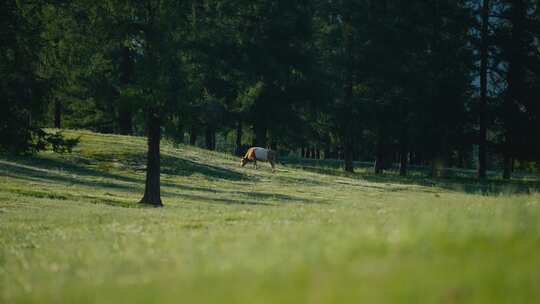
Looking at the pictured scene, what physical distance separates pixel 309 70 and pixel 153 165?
34273 millimetres

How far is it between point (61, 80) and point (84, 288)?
59.7 feet

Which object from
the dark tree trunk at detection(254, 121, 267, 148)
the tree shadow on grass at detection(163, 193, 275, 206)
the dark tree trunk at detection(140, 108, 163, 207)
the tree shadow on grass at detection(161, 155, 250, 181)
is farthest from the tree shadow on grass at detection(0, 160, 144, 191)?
the dark tree trunk at detection(254, 121, 267, 148)

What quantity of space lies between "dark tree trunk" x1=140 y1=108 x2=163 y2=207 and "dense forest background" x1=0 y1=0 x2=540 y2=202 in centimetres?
7

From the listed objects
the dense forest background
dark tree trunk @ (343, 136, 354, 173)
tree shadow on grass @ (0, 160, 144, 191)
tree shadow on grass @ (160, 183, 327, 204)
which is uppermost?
the dense forest background

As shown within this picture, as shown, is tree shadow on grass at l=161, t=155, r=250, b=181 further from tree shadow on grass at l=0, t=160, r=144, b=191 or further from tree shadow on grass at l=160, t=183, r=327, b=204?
tree shadow on grass at l=160, t=183, r=327, b=204

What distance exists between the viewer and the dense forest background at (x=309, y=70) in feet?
81.0

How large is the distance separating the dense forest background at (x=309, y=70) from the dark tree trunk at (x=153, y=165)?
0.07 metres

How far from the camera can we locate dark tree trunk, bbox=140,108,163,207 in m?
26.0

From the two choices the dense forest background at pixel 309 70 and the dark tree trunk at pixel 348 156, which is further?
the dark tree trunk at pixel 348 156

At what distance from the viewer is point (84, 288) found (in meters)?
5.35

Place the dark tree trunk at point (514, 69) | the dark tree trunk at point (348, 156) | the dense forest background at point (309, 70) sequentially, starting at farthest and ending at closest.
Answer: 1. the dark tree trunk at point (348, 156)
2. the dark tree trunk at point (514, 69)
3. the dense forest background at point (309, 70)

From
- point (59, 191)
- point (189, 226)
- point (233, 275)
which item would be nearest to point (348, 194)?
point (59, 191)

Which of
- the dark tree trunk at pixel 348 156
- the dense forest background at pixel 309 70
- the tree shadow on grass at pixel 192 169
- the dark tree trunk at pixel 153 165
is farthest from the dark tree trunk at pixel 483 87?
the dark tree trunk at pixel 153 165

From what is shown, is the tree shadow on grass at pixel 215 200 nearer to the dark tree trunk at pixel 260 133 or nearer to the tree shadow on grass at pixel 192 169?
the tree shadow on grass at pixel 192 169
